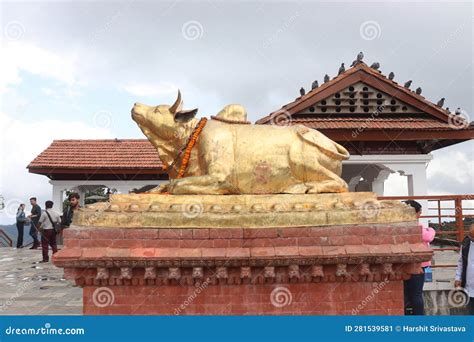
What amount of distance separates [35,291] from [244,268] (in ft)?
18.4

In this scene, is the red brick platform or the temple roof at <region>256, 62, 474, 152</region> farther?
the temple roof at <region>256, 62, 474, 152</region>

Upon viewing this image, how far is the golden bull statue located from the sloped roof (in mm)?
6989

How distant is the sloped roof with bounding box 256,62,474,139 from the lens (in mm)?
11516

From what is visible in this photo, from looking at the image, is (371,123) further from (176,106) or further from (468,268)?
(176,106)

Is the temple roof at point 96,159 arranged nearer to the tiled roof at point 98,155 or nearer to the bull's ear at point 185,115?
the tiled roof at point 98,155

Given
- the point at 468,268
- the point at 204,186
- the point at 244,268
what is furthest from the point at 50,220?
the point at 468,268

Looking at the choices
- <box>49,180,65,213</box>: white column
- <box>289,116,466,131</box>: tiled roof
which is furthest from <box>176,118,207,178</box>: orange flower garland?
<box>49,180,65,213</box>: white column

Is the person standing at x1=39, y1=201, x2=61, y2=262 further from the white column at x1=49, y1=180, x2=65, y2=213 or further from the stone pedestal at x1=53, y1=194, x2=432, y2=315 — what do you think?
the stone pedestal at x1=53, y1=194, x2=432, y2=315

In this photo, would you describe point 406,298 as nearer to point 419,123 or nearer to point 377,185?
point 419,123

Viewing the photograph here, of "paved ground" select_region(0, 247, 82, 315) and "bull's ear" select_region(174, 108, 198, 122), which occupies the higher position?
"bull's ear" select_region(174, 108, 198, 122)

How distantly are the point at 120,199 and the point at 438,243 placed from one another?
1151 cm

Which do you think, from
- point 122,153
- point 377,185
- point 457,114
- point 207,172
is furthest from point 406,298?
point 122,153

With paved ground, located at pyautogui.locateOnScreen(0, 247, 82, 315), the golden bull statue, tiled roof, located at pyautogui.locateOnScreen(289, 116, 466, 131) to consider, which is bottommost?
paved ground, located at pyautogui.locateOnScreen(0, 247, 82, 315)

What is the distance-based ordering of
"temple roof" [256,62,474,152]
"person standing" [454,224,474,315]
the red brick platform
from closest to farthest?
1. the red brick platform
2. "person standing" [454,224,474,315]
3. "temple roof" [256,62,474,152]
